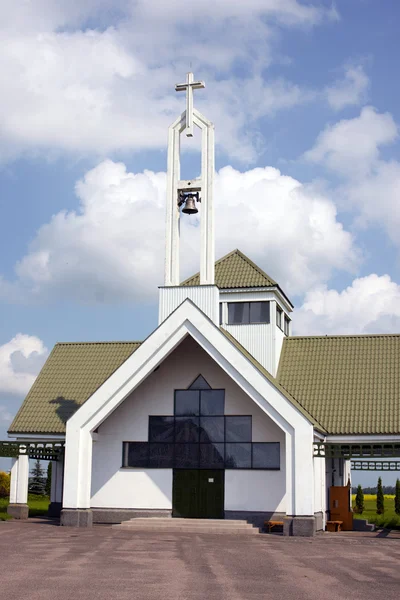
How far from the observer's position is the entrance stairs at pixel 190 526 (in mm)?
25172

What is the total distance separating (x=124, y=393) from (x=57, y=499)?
759 centimetres

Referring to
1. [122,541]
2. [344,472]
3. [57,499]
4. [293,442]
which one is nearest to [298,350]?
[344,472]

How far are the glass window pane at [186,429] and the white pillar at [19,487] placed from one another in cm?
614

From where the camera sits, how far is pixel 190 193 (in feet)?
93.6

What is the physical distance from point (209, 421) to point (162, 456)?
214 centimetres

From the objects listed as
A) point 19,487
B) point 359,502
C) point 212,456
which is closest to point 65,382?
point 19,487

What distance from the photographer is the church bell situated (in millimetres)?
28094

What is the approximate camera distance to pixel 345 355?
1258 inches

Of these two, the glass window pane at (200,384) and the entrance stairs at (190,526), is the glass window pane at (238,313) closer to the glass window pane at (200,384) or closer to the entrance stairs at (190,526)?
the glass window pane at (200,384)

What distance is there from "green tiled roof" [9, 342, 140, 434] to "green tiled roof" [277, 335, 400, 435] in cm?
688

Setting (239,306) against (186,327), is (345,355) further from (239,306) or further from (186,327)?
(186,327)

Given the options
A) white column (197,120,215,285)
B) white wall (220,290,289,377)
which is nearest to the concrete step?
white wall (220,290,289,377)

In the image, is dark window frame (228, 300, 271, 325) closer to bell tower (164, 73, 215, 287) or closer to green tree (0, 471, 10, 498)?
bell tower (164, 73, 215, 287)

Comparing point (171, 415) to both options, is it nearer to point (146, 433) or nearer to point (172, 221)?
point (146, 433)
